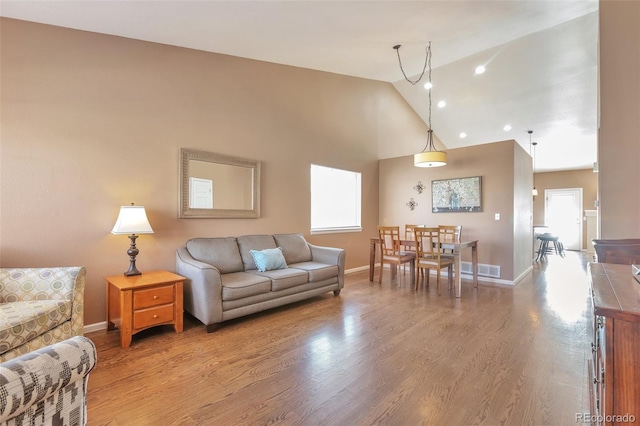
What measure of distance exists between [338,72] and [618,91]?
3677mm

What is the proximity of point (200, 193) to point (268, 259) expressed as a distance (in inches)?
46.8

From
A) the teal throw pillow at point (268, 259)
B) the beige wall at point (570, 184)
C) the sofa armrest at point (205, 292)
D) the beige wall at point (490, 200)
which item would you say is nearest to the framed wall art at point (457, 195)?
the beige wall at point (490, 200)

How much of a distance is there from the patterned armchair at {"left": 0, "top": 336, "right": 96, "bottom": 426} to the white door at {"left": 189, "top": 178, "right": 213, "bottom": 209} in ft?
8.77

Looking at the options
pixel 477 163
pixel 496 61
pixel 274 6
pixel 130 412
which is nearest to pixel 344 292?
pixel 130 412

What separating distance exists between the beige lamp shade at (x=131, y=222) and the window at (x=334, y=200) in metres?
2.69

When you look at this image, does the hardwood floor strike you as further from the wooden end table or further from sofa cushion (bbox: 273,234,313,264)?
sofa cushion (bbox: 273,234,313,264)

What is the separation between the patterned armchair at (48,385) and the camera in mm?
754

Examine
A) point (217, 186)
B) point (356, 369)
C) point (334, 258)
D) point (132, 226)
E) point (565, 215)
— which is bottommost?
point (356, 369)

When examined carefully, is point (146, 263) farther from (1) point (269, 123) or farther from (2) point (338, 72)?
(2) point (338, 72)

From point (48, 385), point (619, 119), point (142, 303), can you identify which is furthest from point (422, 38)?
point (48, 385)

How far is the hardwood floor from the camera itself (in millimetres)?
1654

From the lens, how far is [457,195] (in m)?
5.23

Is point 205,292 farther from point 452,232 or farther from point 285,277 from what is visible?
point 452,232

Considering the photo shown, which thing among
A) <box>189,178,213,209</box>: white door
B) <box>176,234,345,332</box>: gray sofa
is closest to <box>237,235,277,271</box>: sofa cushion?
<box>176,234,345,332</box>: gray sofa
